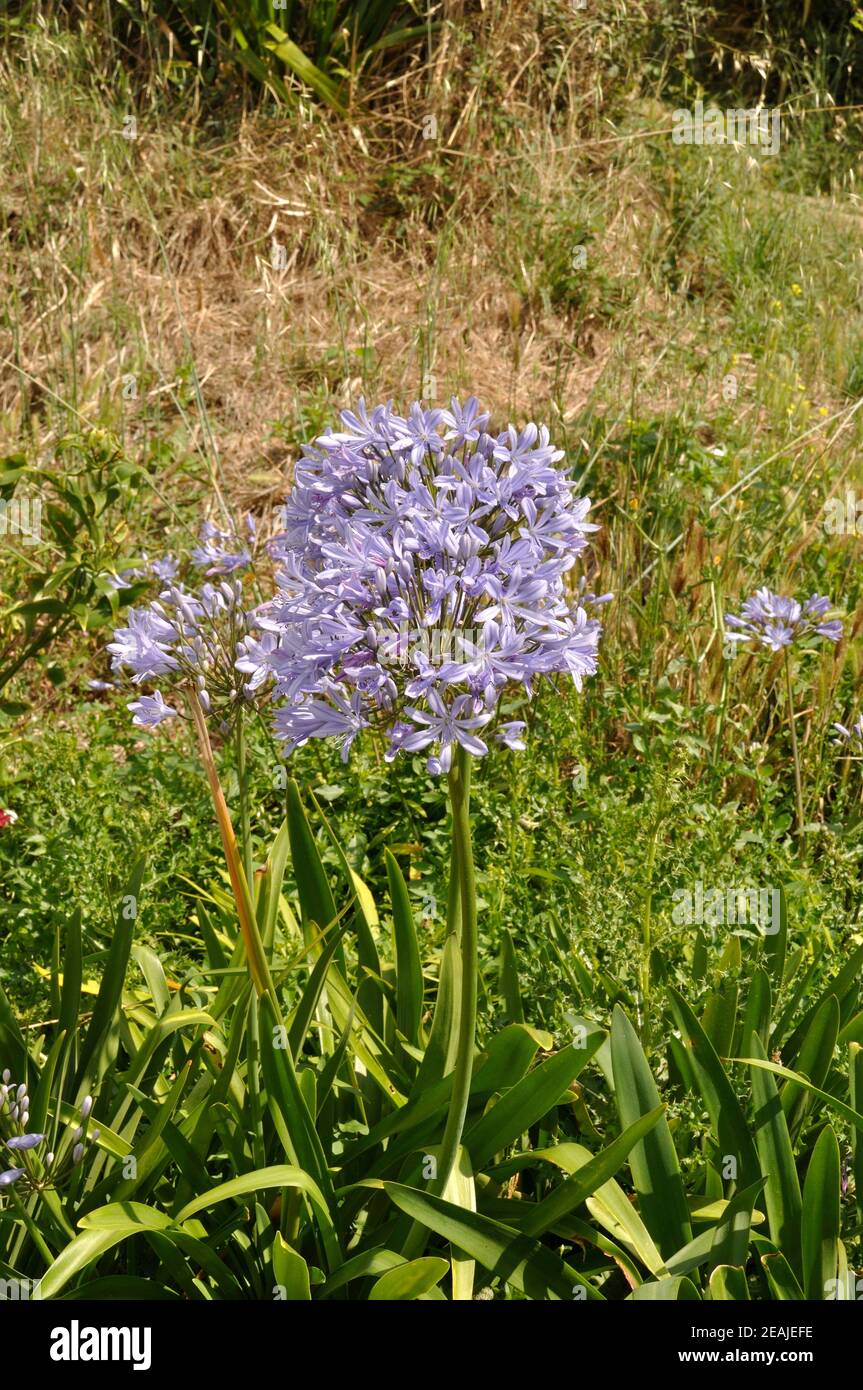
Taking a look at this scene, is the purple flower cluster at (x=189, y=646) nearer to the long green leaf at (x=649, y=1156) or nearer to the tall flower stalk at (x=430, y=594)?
the tall flower stalk at (x=430, y=594)

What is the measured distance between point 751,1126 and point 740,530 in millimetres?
2300

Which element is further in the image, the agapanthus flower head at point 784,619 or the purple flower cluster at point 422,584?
the agapanthus flower head at point 784,619

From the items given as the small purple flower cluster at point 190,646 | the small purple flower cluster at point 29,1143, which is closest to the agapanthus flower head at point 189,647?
the small purple flower cluster at point 190,646

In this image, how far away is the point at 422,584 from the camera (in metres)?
1.51

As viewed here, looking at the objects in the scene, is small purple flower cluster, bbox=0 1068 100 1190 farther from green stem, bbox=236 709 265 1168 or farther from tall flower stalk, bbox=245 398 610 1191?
tall flower stalk, bbox=245 398 610 1191

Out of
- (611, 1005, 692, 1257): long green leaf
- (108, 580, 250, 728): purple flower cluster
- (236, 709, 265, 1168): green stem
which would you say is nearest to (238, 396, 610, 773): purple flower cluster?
(108, 580, 250, 728): purple flower cluster

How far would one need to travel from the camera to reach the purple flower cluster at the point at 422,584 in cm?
150

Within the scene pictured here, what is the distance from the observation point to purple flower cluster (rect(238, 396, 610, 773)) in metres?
1.50

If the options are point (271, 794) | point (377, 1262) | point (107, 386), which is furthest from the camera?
point (107, 386)

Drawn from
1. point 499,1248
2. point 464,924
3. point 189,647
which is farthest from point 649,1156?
point 189,647

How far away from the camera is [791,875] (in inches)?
111

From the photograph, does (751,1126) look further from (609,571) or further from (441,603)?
(609,571)

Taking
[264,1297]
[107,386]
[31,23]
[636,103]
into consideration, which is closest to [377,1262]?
[264,1297]

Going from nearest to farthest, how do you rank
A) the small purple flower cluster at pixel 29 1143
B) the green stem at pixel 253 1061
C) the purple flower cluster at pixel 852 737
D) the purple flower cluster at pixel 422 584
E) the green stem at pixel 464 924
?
the purple flower cluster at pixel 422 584
the green stem at pixel 464 924
the small purple flower cluster at pixel 29 1143
the green stem at pixel 253 1061
the purple flower cluster at pixel 852 737
